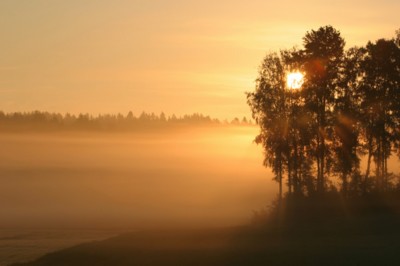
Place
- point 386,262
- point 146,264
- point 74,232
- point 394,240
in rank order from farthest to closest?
point 74,232 → point 394,240 → point 146,264 → point 386,262

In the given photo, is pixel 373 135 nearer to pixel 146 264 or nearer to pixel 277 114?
pixel 277 114

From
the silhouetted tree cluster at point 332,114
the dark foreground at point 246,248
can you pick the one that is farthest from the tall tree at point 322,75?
the dark foreground at point 246,248

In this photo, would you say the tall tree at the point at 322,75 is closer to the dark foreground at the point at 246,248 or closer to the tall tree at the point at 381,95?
the tall tree at the point at 381,95

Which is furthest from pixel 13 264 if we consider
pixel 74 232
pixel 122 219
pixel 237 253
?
pixel 122 219

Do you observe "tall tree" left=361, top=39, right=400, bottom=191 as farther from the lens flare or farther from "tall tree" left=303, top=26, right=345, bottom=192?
the lens flare

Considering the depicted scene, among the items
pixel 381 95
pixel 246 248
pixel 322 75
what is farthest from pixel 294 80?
pixel 246 248

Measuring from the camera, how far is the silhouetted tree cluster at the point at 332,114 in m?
91.7

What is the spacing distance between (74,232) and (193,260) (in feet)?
156

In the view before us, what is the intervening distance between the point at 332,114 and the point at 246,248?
3306 centimetres

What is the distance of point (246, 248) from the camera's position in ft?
205

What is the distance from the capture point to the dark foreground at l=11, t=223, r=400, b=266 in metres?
56.6

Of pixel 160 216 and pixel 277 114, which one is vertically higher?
pixel 277 114

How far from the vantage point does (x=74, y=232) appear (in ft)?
340

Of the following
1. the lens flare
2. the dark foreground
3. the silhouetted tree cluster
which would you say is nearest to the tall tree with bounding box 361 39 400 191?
the silhouetted tree cluster
